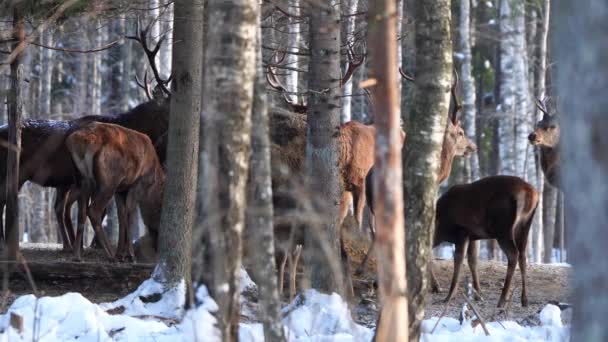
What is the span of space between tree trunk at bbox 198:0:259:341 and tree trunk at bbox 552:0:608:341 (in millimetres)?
2343

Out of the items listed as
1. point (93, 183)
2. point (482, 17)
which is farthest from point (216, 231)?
point (482, 17)

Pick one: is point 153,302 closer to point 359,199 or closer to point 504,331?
point 504,331

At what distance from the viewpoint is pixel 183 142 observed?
8.48 meters

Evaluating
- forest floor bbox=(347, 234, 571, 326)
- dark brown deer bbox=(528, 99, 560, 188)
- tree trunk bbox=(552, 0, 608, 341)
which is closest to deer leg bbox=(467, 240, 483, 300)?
forest floor bbox=(347, 234, 571, 326)

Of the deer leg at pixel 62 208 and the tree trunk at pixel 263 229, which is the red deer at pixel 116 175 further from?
the tree trunk at pixel 263 229

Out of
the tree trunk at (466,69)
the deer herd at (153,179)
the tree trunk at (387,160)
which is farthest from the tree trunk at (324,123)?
the tree trunk at (466,69)

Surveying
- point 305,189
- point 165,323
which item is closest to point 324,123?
point 305,189

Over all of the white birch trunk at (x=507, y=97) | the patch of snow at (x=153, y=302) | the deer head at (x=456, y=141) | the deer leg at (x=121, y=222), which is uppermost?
the white birch trunk at (x=507, y=97)

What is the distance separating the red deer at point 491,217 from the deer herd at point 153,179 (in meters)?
0.01

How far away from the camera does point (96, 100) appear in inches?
888

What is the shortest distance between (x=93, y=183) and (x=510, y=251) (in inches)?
189

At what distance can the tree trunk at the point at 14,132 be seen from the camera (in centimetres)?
917

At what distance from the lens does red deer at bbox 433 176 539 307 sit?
407 inches

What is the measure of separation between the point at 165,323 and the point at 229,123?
2.79 m
